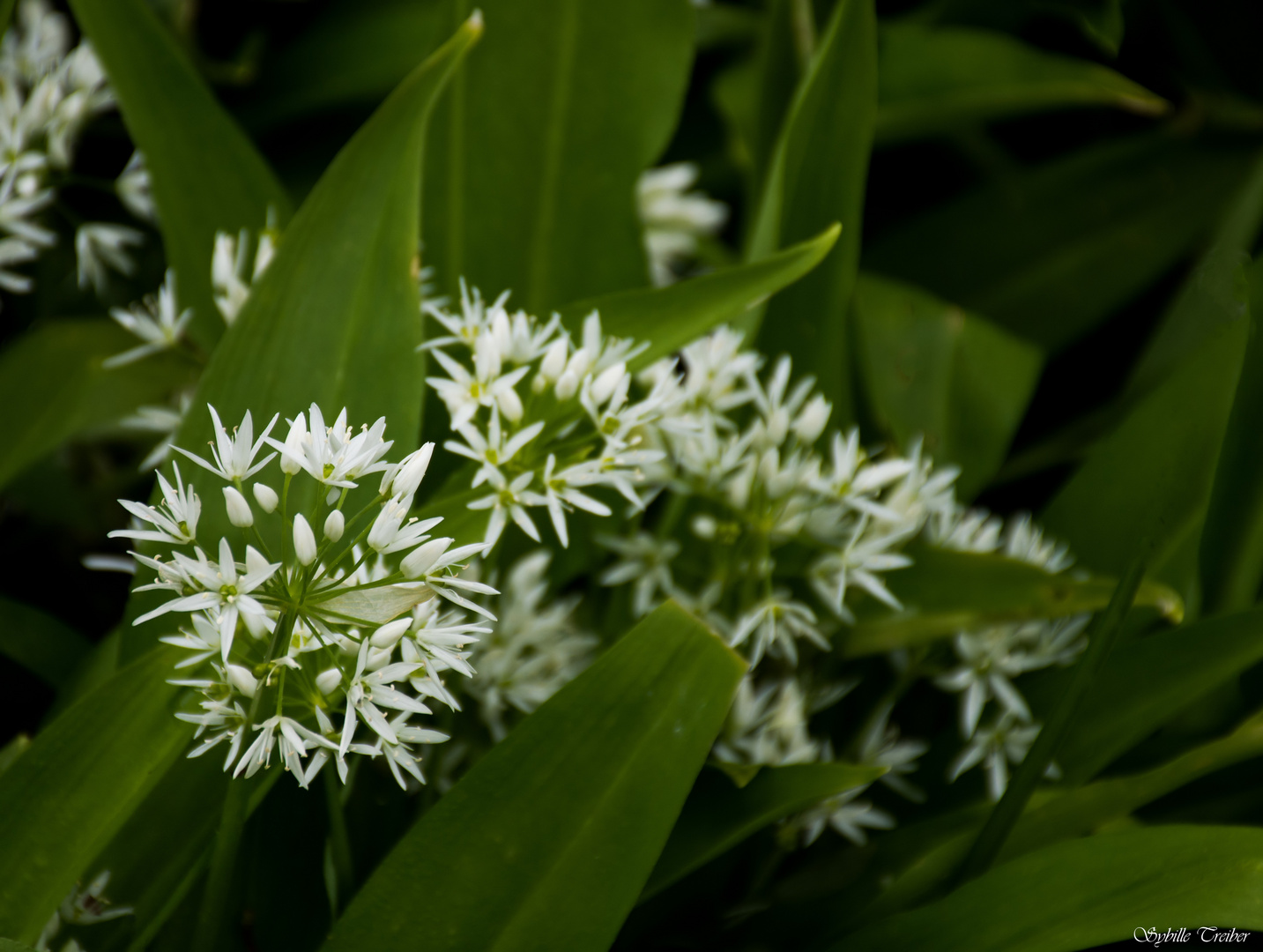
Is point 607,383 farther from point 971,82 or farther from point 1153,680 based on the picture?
point 971,82

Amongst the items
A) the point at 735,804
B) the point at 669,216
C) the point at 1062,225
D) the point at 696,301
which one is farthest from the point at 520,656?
the point at 1062,225

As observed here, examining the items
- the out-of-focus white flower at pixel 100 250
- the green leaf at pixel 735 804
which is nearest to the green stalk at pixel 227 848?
the green leaf at pixel 735 804

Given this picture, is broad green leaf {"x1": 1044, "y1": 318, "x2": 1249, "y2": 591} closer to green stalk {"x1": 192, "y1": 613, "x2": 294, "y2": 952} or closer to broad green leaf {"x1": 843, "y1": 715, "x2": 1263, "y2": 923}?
broad green leaf {"x1": 843, "y1": 715, "x2": 1263, "y2": 923}

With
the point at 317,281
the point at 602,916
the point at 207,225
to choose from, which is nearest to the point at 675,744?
the point at 602,916

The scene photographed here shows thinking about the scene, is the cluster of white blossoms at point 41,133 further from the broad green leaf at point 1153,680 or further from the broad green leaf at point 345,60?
the broad green leaf at point 1153,680

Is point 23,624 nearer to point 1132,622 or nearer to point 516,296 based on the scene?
point 516,296

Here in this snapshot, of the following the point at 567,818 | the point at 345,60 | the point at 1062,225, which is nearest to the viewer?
the point at 567,818

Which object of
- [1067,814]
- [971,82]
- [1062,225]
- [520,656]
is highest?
[971,82]
